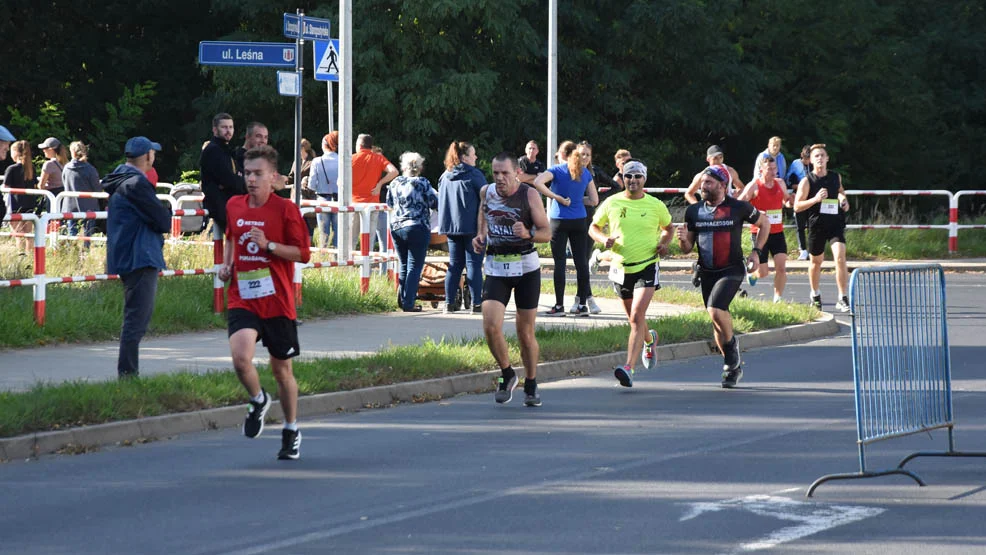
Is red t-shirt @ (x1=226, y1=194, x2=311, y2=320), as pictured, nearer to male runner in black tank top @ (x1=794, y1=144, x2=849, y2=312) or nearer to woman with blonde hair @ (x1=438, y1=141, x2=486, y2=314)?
woman with blonde hair @ (x1=438, y1=141, x2=486, y2=314)

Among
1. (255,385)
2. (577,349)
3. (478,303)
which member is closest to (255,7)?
(478,303)

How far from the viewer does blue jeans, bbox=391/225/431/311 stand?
17.2 m

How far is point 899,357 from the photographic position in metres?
8.88

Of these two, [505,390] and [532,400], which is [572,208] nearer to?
[505,390]

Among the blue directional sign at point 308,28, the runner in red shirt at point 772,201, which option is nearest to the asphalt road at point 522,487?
the blue directional sign at point 308,28

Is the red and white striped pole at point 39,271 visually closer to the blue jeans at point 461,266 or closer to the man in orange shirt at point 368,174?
the blue jeans at point 461,266

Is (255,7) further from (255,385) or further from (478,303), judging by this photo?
(255,385)

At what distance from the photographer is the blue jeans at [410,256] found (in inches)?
676

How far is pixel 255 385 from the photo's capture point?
9383mm

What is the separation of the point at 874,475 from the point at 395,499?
251cm

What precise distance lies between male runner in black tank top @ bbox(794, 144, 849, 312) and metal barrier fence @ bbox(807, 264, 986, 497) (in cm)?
984

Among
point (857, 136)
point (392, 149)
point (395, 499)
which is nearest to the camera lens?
point (395, 499)

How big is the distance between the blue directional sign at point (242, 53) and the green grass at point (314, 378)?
3.62 metres

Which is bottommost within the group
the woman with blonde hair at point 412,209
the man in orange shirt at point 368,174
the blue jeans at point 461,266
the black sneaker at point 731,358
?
the black sneaker at point 731,358
